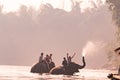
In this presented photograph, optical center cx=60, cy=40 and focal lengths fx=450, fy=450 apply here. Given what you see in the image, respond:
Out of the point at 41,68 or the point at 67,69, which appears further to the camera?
the point at 41,68

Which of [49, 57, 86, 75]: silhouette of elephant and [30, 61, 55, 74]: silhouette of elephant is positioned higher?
[30, 61, 55, 74]: silhouette of elephant

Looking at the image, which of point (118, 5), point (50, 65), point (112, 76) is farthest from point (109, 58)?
point (112, 76)

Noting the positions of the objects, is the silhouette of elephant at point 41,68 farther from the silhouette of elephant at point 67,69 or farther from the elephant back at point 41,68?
the silhouette of elephant at point 67,69

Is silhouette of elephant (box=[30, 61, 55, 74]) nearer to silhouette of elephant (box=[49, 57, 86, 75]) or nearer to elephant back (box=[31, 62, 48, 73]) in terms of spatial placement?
elephant back (box=[31, 62, 48, 73])

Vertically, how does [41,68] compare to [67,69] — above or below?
above

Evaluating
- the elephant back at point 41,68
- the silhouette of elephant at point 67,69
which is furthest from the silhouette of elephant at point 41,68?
the silhouette of elephant at point 67,69

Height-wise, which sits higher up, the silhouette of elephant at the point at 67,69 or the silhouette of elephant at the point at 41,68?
the silhouette of elephant at the point at 41,68

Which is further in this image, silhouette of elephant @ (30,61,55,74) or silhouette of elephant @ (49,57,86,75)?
silhouette of elephant @ (30,61,55,74)

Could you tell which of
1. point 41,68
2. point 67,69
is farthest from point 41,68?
point 67,69

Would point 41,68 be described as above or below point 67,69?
above

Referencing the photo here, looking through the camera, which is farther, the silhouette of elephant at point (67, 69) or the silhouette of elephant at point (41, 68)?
the silhouette of elephant at point (41, 68)

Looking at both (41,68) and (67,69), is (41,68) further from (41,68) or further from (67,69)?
(67,69)

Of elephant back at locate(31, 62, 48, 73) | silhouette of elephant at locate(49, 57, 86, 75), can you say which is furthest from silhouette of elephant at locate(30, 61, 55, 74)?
silhouette of elephant at locate(49, 57, 86, 75)

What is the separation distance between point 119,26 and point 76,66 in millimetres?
42202
